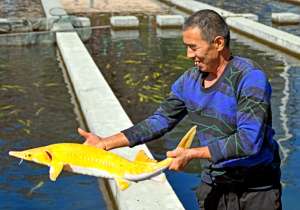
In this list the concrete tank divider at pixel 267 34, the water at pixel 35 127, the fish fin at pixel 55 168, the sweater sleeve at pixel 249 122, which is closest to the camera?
the sweater sleeve at pixel 249 122

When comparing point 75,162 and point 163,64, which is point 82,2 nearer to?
point 163,64

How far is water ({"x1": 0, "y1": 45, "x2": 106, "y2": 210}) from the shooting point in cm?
666

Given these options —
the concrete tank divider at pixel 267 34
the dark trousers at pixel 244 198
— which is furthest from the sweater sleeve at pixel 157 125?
the concrete tank divider at pixel 267 34

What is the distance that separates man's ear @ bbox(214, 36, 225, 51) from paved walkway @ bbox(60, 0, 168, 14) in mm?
21644

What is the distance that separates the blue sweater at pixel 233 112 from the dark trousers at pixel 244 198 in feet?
0.61

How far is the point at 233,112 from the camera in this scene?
3172 millimetres

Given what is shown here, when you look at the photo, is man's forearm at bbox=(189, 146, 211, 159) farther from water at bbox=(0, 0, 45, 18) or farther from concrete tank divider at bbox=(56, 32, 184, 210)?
water at bbox=(0, 0, 45, 18)

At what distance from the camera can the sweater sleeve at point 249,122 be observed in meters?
2.98

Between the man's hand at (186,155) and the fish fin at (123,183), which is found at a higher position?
the man's hand at (186,155)

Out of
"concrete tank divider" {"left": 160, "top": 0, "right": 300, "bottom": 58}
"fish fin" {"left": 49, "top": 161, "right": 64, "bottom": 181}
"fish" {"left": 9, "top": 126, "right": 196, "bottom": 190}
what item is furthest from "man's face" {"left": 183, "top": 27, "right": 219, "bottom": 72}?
"concrete tank divider" {"left": 160, "top": 0, "right": 300, "bottom": 58}

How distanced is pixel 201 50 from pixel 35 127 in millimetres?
6674

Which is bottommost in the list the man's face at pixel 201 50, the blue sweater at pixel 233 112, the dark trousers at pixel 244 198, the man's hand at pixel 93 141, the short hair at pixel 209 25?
the dark trousers at pixel 244 198

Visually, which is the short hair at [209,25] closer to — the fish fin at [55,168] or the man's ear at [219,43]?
the man's ear at [219,43]

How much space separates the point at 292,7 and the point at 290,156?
19.7 meters
